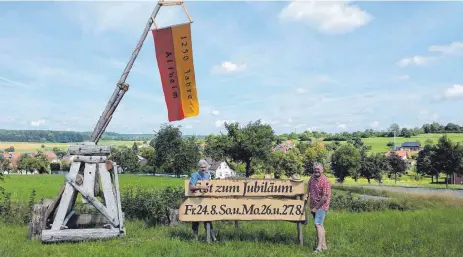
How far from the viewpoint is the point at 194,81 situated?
9969 mm

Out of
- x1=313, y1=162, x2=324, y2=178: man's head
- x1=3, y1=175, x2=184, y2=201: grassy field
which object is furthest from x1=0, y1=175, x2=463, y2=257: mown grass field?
x1=3, y1=175, x2=184, y2=201: grassy field

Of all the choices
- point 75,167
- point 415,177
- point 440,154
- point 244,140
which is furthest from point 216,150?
point 75,167

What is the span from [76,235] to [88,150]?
206cm

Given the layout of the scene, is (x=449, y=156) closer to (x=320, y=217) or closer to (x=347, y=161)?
(x=347, y=161)

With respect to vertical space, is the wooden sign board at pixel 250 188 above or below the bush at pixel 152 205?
above

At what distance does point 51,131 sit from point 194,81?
207m

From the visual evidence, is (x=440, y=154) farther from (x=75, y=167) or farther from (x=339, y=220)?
(x=75, y=167)

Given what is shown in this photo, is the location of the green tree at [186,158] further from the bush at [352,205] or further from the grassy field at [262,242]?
the grassy field at [262,242]

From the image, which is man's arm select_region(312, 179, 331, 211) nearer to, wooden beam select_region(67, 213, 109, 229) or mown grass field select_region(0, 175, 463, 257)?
mown grass field select_region(0, 175, 463, 257)

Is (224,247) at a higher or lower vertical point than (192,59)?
lower

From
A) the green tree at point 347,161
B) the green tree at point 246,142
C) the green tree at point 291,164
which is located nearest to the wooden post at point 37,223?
the green tree at point 246,142

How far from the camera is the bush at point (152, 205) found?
39.1 ft

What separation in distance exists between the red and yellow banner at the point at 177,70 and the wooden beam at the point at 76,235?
3.19m

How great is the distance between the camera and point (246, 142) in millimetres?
59594
